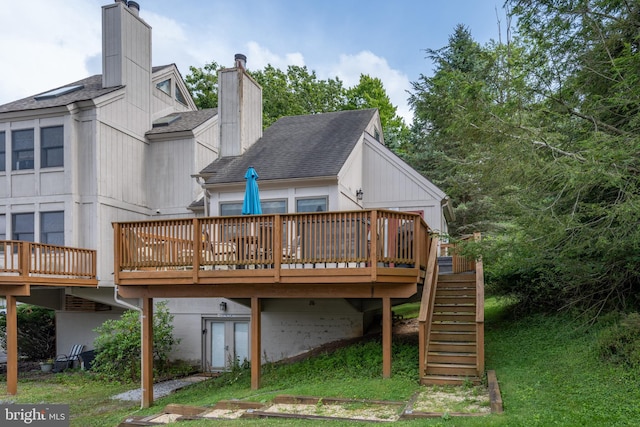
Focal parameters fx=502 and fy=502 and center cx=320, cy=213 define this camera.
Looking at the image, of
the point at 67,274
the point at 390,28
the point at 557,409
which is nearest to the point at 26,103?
the point at 67,274

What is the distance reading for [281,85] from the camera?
31766mm

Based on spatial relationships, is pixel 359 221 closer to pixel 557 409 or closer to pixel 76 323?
pixel 557 409

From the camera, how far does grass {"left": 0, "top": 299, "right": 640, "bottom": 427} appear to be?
241 inches

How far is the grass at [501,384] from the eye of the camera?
6.13 meters

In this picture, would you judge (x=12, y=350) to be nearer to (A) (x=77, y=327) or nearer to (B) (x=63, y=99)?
(A) (x=77, y=327)

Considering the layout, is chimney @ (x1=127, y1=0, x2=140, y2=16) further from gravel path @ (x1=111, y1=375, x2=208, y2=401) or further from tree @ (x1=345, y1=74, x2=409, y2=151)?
tree @ (x1=345, y1=74, x2=409, y2=151)

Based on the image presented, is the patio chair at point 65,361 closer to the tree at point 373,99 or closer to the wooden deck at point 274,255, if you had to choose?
the wooden deck at point 274,255

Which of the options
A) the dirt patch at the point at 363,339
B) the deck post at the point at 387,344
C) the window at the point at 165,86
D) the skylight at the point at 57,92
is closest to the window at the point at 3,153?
the skylight at the point at 57,92

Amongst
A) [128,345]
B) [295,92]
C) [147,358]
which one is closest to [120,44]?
[128,345]

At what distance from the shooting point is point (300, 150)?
1495 centimetres

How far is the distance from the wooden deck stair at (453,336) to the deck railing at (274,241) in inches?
48.9

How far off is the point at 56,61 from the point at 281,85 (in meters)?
12.7

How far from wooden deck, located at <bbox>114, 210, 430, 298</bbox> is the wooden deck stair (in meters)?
1.07

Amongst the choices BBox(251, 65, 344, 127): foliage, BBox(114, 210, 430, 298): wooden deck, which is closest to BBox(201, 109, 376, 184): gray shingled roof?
BBox(114, 210, 430, 298): wooden deck
